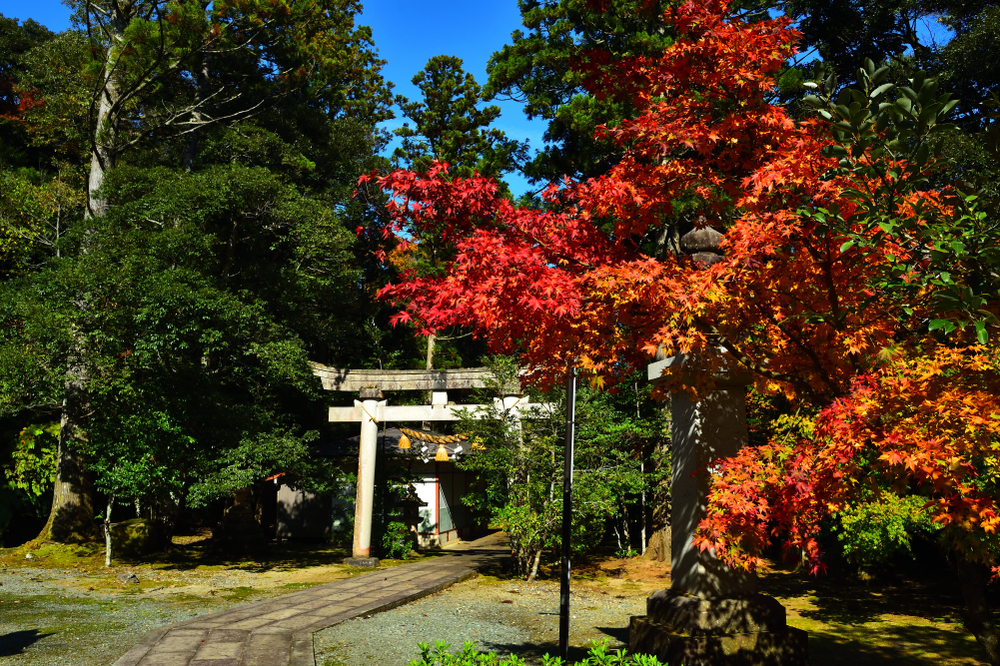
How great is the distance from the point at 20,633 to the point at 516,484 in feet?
25.2

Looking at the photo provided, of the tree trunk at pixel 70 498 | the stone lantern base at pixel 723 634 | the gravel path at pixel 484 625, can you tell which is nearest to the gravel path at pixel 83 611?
the gravel path at pixel 484 625

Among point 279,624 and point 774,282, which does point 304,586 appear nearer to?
point 279,624

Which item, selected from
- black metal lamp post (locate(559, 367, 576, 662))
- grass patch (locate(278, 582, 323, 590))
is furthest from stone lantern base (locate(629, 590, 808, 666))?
grass patch (locate(278, 582, 323, 590))

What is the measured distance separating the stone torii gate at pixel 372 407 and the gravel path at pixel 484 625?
427 centimetres

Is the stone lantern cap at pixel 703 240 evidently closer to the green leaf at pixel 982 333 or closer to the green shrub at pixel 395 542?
the green leaf at pixel 982 333

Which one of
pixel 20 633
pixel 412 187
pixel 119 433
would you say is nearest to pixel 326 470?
pixel 119 433

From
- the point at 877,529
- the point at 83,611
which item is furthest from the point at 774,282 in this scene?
the point at 83,611

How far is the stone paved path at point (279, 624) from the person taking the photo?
21.1 ft

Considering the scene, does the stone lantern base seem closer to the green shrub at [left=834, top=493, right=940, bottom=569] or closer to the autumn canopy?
the autumn canopy

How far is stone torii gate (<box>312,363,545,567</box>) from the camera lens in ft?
49.7

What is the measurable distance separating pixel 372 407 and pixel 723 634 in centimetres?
1114

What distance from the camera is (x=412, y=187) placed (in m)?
5.34

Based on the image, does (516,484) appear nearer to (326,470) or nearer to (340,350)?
(326,470)

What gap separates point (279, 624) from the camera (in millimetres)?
8078
